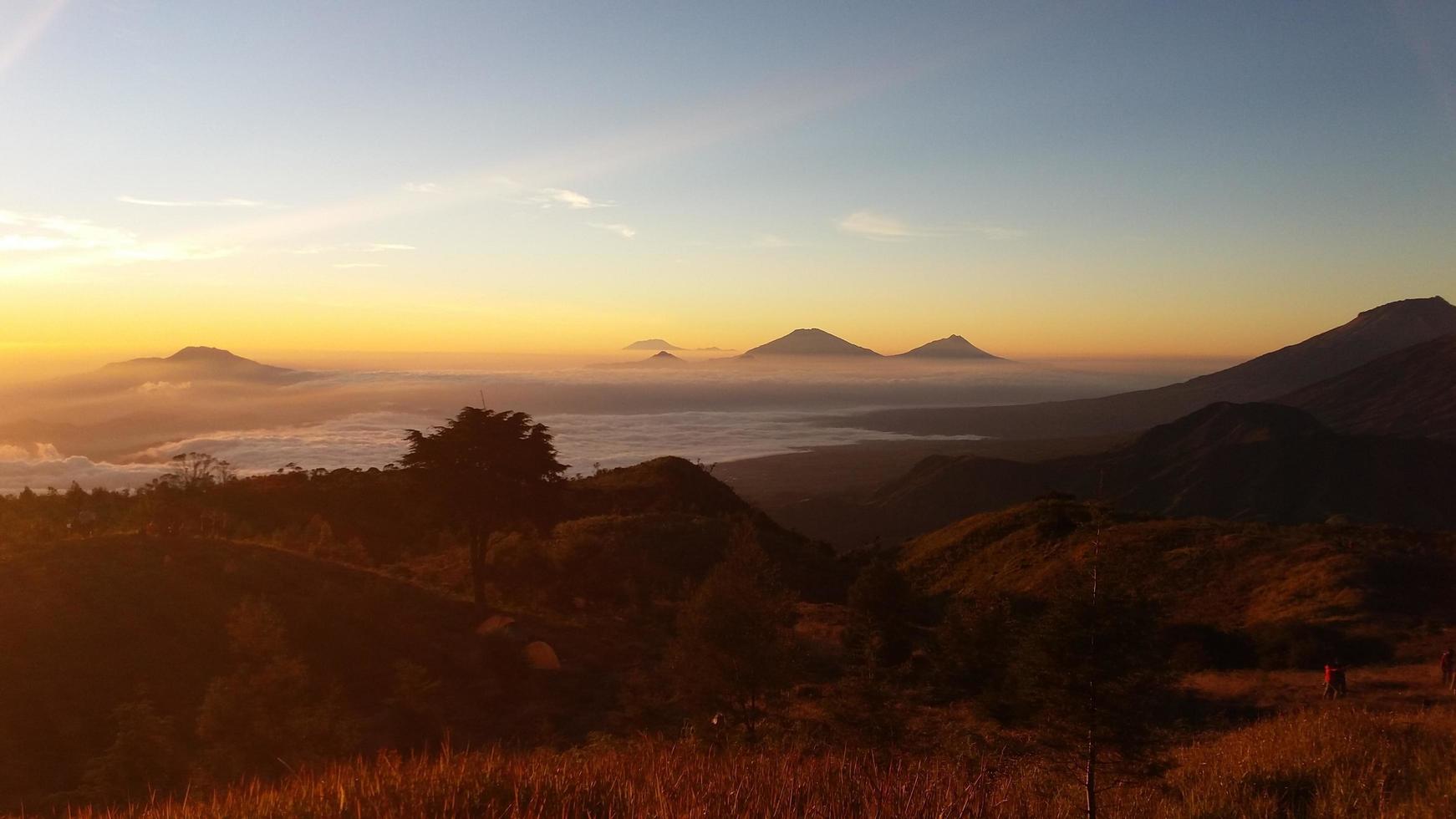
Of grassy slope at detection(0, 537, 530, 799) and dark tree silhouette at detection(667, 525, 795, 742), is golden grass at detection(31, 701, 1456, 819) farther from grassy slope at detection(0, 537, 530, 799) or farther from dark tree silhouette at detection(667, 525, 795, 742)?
grassy slope at detection(0, 537, 530, 799)

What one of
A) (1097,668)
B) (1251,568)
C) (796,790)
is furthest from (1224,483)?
(796,790)

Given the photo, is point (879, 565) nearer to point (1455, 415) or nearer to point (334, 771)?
point (334, 771)

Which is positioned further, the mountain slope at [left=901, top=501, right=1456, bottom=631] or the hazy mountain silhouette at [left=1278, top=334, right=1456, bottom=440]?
the hazy mountain silhouette at [left=1278, top=334, right=1456, bottom=440]

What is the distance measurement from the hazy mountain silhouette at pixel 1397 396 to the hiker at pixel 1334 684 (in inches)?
6372

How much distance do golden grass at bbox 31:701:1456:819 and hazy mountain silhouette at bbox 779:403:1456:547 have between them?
8577cm

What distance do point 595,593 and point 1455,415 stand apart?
18330 centimetres

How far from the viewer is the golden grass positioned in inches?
164

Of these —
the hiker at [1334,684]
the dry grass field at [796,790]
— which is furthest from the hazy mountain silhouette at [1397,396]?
the dry grass field at [796,790]

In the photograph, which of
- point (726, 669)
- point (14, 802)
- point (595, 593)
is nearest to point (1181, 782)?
point (726, 669)

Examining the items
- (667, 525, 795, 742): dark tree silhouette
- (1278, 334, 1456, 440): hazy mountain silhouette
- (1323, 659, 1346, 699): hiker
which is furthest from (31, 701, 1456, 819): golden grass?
(1278, 334, 1456, 440): hazy mountain silhouette

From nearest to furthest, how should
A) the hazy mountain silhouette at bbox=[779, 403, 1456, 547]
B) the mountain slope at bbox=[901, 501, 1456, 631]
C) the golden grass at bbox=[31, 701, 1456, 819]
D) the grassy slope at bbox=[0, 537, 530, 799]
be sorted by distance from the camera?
the golden grass at bbox=[31, 701, 1456, 819] < the grassy slope at bbox=[0, 537, 530, 799] < the mountain slope at bbox=[901, 501, 1456, 631] < the hazy mountain silhouette at bbox=[779, 403, 1456, 547]

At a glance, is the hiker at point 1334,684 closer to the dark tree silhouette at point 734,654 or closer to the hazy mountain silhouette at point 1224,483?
the dark tree silhouette at point 734,654

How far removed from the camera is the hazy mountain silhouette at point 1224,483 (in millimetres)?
97250

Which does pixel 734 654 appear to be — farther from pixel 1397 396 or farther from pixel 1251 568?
pixel 1397 396
